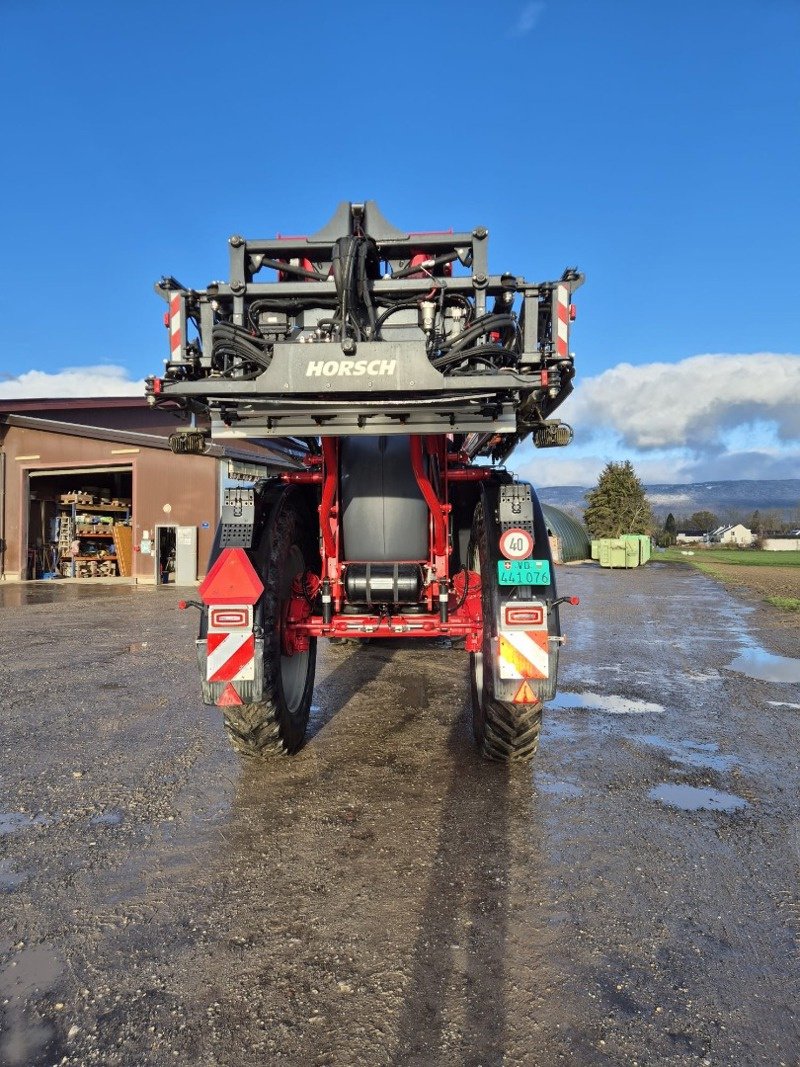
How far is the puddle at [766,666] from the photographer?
25.1 ft

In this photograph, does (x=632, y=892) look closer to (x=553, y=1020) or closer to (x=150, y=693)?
(x=553, y=1020)

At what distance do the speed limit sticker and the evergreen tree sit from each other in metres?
53.0

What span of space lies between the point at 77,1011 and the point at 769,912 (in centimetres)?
258

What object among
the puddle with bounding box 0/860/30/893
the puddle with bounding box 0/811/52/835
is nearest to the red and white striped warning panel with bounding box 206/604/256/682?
the puddle with bounding box 0/811/52/835

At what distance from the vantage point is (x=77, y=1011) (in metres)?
2.24

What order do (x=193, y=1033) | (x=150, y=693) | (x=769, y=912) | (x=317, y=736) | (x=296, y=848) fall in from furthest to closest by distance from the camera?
(x=150, y=693) → (x=317, y=736) → (x=296, y=848) → (x=769, y=912) → (x=193, y=1033)

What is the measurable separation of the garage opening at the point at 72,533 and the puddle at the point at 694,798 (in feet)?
75.9

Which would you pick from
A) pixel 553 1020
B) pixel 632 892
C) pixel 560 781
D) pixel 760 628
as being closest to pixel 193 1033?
pixel 553 1020

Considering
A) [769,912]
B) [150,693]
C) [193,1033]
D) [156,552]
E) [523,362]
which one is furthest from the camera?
[156,552]

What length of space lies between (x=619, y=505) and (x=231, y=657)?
5504cm

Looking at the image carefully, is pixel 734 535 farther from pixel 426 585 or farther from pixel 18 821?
pixel 18 821

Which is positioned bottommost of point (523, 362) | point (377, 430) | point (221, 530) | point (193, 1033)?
point (193, 1033)

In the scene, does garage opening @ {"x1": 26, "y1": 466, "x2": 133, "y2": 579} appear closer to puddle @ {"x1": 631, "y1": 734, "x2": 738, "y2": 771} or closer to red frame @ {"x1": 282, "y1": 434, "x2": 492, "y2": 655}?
red frame @ {"x1": 282, "y1": 434, "x2": 492, "y2": 655}

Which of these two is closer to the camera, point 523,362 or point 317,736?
point 523,362
